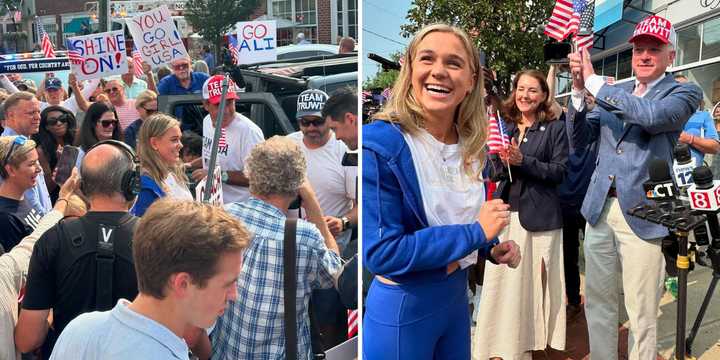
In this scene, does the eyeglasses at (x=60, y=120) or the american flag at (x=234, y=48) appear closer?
the american flag at (x=234, y=48)

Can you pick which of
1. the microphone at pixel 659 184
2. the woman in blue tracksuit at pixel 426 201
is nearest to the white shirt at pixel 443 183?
the woman in blue tracksuit at pixel 426 201

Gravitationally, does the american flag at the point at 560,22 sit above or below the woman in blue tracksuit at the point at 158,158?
above

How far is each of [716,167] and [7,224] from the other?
250 cm

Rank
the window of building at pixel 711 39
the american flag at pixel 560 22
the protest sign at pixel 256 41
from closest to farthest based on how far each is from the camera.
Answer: the protest sign at pixel 256 41 → the american flag at pixel 560 22 → the window of building at pixel 711 39

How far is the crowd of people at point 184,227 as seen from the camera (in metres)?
1.05

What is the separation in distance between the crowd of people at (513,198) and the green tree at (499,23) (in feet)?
0.28

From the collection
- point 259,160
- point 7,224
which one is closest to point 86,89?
point 7,224

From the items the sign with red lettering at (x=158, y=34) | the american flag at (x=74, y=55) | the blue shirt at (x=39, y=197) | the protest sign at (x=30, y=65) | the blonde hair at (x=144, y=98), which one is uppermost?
the sign with red lettering at (x=158, y=34)

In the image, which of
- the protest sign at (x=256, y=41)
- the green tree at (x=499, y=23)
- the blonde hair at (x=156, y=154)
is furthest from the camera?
the green tree at (x=499, y=23)

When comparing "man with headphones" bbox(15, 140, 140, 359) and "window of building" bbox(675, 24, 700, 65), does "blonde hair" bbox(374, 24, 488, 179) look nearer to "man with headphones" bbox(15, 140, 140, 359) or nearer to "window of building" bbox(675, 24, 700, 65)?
"man with headphones" bbox(15, 140, 140, 359)

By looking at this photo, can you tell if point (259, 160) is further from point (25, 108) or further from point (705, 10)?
point (705, 10)

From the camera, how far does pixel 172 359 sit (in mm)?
1007

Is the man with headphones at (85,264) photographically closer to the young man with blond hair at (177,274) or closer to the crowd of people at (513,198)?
the young man with blond hair at (177,274)

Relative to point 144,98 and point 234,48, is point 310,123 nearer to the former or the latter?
point 234,48
